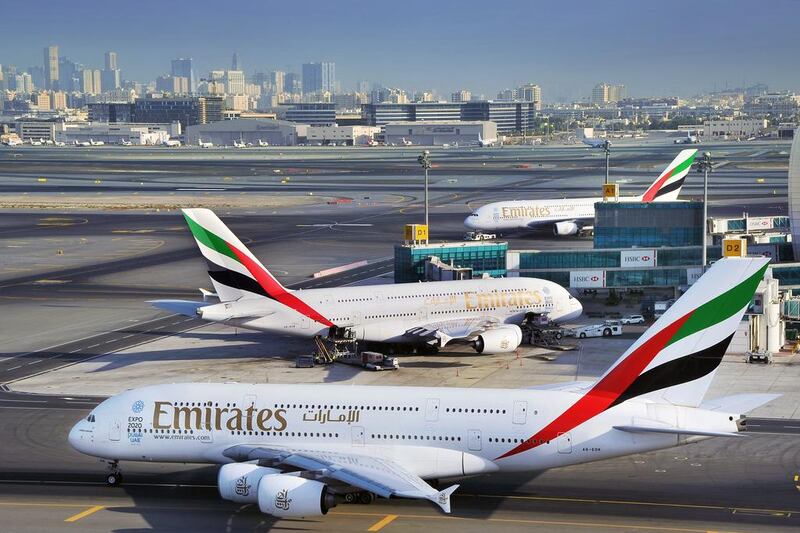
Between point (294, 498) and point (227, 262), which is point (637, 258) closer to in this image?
point (227, 262)

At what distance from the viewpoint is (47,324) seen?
8800 cm

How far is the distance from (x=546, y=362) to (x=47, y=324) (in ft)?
128

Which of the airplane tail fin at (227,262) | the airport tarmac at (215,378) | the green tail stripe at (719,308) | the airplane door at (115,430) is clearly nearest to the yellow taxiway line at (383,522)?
the airport tarmac at (215,378)

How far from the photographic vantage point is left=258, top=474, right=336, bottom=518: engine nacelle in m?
38.8

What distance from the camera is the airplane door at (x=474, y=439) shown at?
42906 mm

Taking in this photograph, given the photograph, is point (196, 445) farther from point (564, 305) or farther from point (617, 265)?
point (617, 265)

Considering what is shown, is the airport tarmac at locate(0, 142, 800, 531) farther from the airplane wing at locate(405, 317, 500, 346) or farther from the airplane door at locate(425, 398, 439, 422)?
the airplane door at locate(425, 398, 439, 422)

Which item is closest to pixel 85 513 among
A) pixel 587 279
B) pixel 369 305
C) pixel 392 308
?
pixel 369 305

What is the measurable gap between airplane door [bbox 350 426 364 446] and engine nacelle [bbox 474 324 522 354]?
2964cm

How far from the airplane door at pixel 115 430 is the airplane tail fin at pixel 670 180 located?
10117 cm

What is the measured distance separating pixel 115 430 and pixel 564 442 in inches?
685

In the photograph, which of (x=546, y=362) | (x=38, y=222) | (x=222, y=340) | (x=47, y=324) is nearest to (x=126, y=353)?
(x=222, y=340)

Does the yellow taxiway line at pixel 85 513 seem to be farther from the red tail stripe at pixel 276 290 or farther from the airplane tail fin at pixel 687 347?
the red tail stripe at pixel 276 290

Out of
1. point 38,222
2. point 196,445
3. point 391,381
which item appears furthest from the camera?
point 38,222
